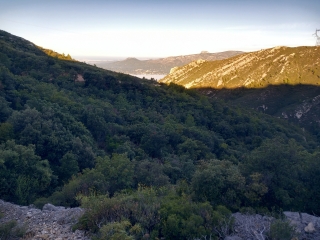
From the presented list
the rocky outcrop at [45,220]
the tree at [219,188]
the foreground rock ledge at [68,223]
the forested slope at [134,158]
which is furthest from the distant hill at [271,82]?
the rocky outcrop at [45,220]

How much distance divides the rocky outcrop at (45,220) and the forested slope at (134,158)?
642 millimetres

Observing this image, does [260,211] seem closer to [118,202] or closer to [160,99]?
[118,202]

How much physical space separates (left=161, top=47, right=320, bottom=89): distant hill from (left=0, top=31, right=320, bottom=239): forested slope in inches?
1986

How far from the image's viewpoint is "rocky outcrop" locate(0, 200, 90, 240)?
10.1m

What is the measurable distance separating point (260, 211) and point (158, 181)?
633cm

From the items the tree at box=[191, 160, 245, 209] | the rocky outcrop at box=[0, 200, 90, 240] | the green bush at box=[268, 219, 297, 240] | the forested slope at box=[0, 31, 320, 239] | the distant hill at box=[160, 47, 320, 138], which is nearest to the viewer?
the green bush at box=[268, 219, 297, 240]

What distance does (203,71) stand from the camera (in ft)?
389

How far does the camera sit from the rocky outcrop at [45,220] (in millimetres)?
10074

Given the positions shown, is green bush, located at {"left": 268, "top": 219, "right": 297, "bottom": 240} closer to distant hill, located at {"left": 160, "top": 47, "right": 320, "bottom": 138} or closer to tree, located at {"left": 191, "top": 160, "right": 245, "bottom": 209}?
tree, located at {"left": 191, "top": 160, "right": 245, "bottom": 209}

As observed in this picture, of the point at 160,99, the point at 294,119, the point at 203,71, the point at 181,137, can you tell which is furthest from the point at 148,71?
the point at 181,137

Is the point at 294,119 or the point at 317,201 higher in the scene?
the point at 317,201

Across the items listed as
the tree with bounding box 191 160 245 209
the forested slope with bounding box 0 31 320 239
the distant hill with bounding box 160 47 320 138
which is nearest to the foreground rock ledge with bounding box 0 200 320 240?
the forested slope with bounding box 0 31 320 239

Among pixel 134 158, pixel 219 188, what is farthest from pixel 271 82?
pixel 219 188

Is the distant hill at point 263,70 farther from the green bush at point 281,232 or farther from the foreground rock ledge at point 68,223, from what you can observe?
the green bush at point 281,232
